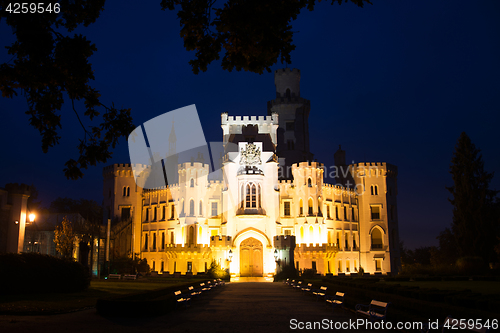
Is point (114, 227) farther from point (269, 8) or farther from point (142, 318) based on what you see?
point (269, 8)

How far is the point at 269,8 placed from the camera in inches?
382

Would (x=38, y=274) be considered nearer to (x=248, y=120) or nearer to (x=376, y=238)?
(x=248, y=120)

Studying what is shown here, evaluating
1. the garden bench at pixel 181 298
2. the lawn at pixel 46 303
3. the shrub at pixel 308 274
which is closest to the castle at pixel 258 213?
the shrub at pixel 308 274

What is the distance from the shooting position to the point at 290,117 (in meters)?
73.2

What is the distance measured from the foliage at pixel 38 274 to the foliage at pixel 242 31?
1804 cm

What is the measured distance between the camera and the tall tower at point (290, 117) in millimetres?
70938

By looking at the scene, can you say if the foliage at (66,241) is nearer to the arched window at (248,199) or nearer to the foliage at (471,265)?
the arched window at (248,199)

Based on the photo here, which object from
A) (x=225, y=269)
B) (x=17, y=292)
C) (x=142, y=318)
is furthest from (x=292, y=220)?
(x=142, y=318)

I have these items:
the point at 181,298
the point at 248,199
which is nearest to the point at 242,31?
the point at 181,298

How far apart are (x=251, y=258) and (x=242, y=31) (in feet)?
144

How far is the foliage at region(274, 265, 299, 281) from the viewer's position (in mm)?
45562

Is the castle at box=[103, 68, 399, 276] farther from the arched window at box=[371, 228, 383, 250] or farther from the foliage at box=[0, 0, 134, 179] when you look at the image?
the foliage at box=[0, 0, 134, 179]

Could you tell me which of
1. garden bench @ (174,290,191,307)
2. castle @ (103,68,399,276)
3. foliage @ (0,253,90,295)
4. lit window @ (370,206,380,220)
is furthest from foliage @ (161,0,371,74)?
lit window @ (370,206,380,220)

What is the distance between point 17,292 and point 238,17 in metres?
20.6
